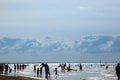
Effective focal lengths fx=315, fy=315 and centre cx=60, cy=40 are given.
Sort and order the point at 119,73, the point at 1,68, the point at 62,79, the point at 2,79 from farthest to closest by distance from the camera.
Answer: the point at 1,68, the point at 62,79, the point at 119,73, the point at 2,79

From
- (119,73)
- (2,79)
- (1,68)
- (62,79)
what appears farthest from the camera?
(1,68)

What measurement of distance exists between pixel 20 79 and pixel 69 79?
10.2m

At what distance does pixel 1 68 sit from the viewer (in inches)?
2640

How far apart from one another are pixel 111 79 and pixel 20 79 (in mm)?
17403

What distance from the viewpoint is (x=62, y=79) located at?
163ft

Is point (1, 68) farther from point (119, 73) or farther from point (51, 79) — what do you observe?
point (119, 73)

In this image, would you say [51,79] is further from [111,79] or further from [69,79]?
[111,79]

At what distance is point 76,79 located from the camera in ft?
165

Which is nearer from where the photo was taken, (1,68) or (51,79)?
(51,79)

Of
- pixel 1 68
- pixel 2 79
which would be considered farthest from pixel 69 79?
pixel 1 68

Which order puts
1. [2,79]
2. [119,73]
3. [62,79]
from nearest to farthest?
1. [2,79]
2. [119,73]
3. [62,79]

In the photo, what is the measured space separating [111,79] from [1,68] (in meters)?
25.6

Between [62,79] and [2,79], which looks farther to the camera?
[62,79]

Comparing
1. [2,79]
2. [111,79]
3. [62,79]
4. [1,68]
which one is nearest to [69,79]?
[62,79]
